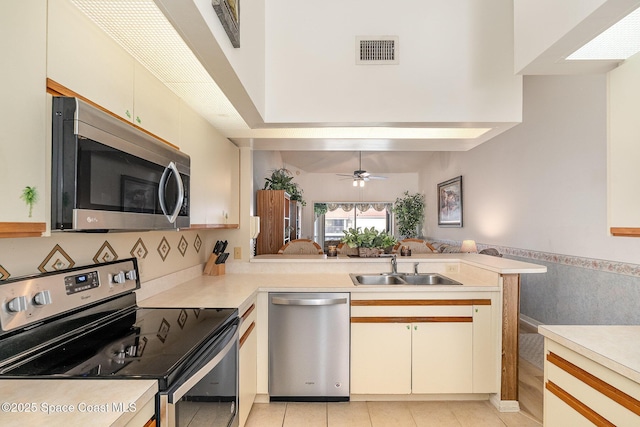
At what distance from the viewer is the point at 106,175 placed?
1.12 metres

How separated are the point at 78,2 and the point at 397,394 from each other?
9.22 ft

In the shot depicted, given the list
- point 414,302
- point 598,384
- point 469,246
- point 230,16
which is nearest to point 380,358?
point 414,302

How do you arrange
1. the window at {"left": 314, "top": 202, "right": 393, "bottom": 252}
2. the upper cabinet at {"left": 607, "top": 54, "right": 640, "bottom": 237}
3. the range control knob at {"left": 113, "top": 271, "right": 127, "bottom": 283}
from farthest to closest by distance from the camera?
the window at {"left": 314, "top": 202, "right": 393, "bottom": 252}
the range control knob at {"left": 113, "top": 271, "right": 127, "bottom": 283}
the upper cabinet at {"left": 607, "top": 54, "right": 640, "bottom": 237}

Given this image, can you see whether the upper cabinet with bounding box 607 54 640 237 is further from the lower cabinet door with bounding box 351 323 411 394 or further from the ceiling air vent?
the lower cabinet door with bounding box 351 323 411 394

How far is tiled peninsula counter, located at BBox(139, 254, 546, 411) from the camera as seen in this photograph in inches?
84.0

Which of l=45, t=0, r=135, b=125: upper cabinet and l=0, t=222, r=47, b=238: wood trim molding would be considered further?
l=45, t=0, r=135, b=125: upper cabinet

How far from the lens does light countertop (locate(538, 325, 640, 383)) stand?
1129 mm

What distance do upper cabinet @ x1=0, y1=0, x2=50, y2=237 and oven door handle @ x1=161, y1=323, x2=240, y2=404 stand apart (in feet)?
1.99

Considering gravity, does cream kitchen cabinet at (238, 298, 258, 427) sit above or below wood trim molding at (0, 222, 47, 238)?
below

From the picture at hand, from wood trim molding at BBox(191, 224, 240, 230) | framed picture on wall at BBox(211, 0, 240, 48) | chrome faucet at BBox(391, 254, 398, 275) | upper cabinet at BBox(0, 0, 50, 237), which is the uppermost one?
framed picture on wall at BBox(211, 0, 240, 48)

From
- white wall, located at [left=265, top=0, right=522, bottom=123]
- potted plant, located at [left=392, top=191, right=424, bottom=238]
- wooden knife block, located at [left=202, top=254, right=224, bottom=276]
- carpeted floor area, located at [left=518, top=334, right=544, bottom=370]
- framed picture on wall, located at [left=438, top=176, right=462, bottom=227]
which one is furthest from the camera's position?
potted plant, located at [left=392, top=191, right=424, bottom=238]

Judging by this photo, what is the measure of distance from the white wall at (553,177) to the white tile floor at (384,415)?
195cm

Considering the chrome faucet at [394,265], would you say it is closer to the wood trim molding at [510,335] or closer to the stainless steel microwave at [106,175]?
the wood trim molding at [510,335]

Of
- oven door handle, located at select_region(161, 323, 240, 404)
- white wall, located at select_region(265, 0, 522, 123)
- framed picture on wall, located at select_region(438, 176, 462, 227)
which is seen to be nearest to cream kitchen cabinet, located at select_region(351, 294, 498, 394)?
oven door handle, located at select_region(161, 323, 240, 404)
